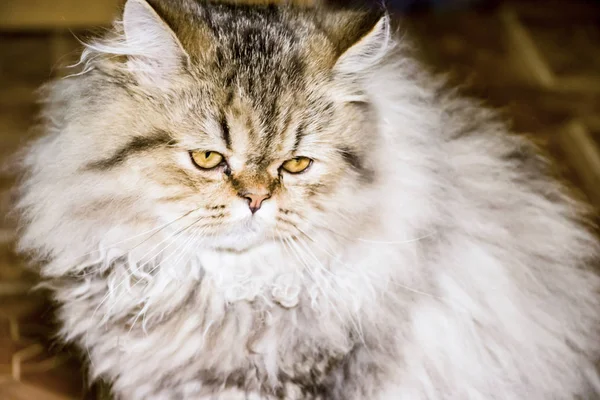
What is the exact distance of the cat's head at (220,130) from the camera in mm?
1071

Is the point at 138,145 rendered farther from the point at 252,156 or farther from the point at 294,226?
the point at 294,226

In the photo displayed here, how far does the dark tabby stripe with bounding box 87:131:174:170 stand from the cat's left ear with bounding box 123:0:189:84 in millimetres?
93

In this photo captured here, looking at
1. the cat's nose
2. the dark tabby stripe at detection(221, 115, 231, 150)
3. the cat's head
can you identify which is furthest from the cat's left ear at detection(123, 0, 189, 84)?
the cat's nose

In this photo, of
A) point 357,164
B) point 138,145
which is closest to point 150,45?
point 138,145

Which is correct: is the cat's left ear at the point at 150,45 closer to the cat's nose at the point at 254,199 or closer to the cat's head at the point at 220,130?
the cat's head at the point at 220,130

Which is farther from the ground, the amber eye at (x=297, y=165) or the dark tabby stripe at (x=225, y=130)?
the dark tabby stripe at (x=225, y=130)

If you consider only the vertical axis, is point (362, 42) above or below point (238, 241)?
above

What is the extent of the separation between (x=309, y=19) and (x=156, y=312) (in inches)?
24.2

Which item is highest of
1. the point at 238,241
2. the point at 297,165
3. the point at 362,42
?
the point at 362,42

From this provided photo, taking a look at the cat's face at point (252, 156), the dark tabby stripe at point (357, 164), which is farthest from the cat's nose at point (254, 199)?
the dark tabby stripe at point (357, 164)

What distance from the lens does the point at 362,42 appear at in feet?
3.49

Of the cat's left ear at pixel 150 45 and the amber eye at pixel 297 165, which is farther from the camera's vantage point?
the amber eye at pixel 297 165

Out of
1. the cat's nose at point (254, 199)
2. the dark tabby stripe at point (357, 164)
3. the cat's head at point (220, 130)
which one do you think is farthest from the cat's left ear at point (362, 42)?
the cat's nose at point (254, 199)

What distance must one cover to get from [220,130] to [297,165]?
15 cm
